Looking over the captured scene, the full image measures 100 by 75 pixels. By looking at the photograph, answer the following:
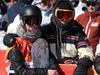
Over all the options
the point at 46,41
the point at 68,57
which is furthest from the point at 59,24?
the point at 68,57

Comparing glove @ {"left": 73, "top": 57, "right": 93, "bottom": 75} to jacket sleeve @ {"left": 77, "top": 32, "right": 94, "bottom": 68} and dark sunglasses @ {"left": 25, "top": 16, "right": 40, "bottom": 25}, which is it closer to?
jacket sleeve @ {"left": 77, "top": 32, "right": 94, "bottom": 68}

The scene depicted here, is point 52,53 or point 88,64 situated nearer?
point 88,64

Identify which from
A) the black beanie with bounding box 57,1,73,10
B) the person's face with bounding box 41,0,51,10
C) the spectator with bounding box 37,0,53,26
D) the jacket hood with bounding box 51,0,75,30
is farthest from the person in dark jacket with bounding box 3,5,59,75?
the person's face with bounding box 41,0,51,10

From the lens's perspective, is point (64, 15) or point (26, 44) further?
point (64, 15)

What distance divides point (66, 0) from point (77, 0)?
3564 millimetres

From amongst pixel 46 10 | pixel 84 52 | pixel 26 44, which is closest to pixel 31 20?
pixel 26 44

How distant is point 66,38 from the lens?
3209 millimetres

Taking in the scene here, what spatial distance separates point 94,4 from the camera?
4402 mm

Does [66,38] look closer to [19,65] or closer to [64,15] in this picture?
[64,15]

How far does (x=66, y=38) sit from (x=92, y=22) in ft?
4.94

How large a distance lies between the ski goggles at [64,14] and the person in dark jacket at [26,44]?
14.8 inches

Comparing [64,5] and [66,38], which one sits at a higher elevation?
[64,5]

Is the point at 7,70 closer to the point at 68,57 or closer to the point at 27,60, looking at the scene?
the point at 27,60

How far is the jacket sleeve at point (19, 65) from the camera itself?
269cm
